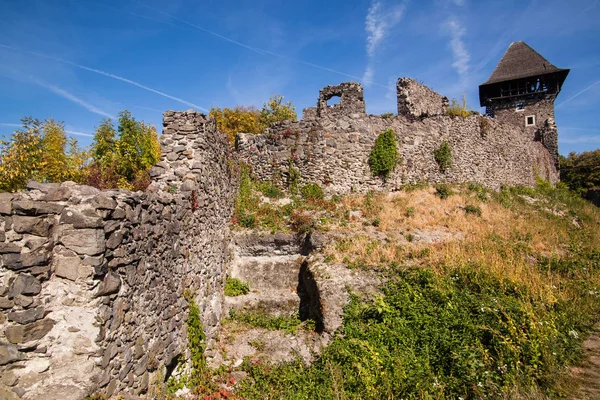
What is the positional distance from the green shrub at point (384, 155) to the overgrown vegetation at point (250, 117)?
1310 centimetres

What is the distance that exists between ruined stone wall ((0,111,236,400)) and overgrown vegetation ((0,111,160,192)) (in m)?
8.62

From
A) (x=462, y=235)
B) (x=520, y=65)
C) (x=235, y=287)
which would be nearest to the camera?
(x=235, y=287)

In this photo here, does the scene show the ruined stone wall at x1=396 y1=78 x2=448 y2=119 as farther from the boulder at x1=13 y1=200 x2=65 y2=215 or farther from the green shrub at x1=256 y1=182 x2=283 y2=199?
the boulder at x1=13 y1=200 x2=65 y2=215

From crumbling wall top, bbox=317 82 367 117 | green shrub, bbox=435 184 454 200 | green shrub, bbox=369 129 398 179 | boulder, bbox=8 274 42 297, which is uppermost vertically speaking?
crumbling wall top, bbox=317 82 367 117

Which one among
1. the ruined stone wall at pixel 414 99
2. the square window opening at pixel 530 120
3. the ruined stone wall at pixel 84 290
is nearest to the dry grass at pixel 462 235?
the ruined stone wall at pixel 414 99

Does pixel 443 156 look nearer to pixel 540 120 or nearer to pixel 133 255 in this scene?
pixel 133 255

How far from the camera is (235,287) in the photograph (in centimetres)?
1005

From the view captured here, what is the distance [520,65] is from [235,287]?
41400mm

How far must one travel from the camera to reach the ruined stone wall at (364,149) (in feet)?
47.2

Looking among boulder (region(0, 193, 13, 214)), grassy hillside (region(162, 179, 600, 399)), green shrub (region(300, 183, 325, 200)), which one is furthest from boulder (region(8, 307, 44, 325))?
green shrub (region(300, 183, 325, 200))

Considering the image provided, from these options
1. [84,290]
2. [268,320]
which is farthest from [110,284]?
[268,320]

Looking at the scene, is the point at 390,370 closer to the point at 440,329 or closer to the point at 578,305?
the point at 440,329

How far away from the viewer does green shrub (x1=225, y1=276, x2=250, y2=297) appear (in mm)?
9869

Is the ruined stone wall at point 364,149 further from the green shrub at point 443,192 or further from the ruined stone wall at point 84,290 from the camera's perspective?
the ruined stone wall at point 84,290
